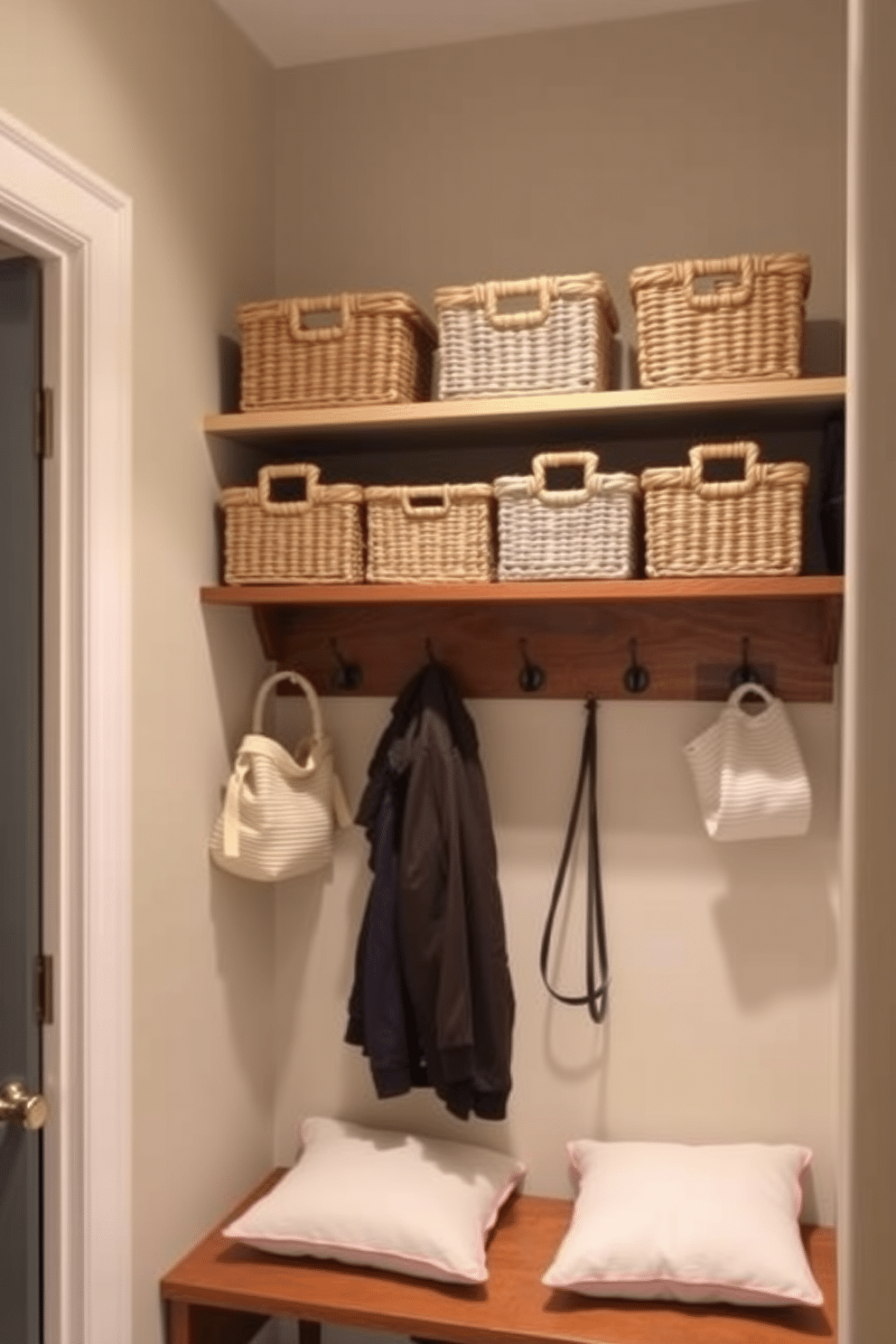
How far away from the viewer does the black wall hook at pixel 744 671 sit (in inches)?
82.1

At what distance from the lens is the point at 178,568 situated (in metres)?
1.96

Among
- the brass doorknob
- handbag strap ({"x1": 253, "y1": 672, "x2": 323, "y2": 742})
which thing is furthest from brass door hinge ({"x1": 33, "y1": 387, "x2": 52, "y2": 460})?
the brass doorknob

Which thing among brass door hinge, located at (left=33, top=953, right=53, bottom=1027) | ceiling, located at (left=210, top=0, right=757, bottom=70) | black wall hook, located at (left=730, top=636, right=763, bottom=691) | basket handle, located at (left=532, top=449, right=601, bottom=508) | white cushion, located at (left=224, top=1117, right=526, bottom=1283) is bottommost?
white cushion, located at (left=224, top=1117, right=526, bottom=1283)

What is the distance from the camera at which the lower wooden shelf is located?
1.99m

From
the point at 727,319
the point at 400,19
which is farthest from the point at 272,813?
the point at 400,19

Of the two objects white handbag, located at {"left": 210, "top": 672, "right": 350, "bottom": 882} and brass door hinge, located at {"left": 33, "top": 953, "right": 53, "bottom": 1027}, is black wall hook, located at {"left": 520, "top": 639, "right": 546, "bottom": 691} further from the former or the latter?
brass door hinge, located at {"left": 33, "top": 953, "right": 53, "bottom": 1027}

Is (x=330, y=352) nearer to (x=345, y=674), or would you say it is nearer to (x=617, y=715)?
(x=345, y=674)

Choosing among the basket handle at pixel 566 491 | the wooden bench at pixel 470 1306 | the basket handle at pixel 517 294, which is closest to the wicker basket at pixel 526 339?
the basket handle at pixel 517 294

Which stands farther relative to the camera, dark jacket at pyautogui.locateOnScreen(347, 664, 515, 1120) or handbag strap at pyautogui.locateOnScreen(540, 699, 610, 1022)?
handbag strap at pyautogui.locateOnScreen(540, 699, 610, 1022)

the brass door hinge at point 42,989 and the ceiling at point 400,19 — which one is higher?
the ceiling at point 400,19

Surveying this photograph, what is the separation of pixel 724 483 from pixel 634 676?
1.44ft

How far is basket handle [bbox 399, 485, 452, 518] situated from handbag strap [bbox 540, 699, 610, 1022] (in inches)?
19.3

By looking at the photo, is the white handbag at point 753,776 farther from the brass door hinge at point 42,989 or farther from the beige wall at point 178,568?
the brass door hinge at point 42,989

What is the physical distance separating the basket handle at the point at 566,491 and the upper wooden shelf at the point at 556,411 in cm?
7
